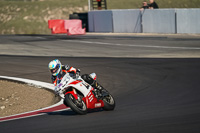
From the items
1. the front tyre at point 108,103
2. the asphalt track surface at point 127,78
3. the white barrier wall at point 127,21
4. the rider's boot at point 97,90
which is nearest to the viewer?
the asphalt track surface at point 127,78

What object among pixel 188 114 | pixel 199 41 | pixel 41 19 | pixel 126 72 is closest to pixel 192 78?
pixel 126 72

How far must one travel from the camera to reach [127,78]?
50.6 feet

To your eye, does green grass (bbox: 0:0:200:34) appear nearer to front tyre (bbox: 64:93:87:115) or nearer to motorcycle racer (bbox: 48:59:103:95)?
motorcycle racer (bbox: 48:59:103:95)

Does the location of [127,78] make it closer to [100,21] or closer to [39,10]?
[100,21]

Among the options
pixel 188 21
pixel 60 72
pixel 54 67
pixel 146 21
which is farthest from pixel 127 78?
pixel 146 21

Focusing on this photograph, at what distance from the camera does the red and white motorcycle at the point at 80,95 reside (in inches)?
381

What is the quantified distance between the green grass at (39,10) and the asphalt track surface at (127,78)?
10.5 metres

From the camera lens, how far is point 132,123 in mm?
8750

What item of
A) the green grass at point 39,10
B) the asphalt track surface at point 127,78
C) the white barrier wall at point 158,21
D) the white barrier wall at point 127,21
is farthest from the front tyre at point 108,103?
the green grass at point 39,10

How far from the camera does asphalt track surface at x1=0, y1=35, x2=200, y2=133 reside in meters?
8.80

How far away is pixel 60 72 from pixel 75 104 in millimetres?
780

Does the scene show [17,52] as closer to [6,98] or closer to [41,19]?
[6,98]

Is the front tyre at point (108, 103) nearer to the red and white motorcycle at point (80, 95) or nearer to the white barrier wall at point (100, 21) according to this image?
the red and white motorcycle at point (80, 95)

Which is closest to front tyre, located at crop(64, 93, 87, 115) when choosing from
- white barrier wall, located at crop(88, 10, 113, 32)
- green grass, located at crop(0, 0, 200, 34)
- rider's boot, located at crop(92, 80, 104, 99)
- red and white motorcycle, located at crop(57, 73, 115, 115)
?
red and white motorcycle, located at crop(57, 73, 115, 115)
